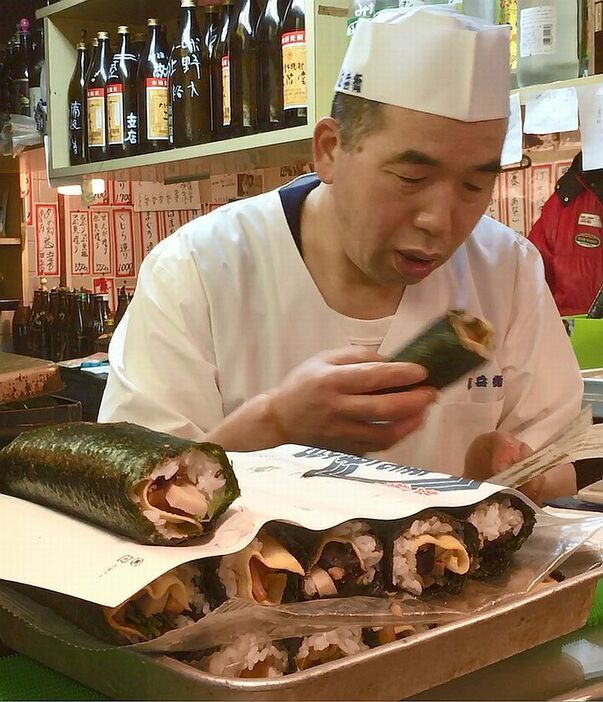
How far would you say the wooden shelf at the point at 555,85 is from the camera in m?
1.67

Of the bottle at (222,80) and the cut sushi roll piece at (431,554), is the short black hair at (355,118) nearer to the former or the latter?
the cut sushi roll piece at (431,554)

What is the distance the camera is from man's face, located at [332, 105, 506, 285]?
122 cm

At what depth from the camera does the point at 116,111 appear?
2.70 meters

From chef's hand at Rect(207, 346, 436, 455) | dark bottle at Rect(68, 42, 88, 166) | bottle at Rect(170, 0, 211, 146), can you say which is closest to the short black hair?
chef's hand at Rect(207, 346, 436, 455)

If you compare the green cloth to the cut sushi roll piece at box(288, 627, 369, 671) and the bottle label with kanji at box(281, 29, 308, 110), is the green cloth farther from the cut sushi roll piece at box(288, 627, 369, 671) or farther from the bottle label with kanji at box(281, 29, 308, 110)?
the bottle label with kanji at box(281, 29, 308, 110)

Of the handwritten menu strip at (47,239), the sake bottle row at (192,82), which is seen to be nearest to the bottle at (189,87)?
the sake bottle row at (192,82)

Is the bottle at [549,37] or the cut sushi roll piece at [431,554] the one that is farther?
the bottle at [549,37]

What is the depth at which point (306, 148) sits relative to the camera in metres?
2.20

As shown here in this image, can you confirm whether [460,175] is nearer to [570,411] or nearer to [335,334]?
[335,334]

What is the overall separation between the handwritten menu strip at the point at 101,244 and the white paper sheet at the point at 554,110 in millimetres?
2755

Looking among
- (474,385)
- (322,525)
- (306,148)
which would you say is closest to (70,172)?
(306,148)

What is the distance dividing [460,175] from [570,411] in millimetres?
486

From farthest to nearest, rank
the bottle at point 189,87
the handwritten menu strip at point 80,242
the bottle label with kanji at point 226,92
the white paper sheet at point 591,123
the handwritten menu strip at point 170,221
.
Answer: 1. the handwritten menu strip at point 80,242
2. the handwritten menu strip at point 170,221
3. the bottle at point 189,87
4. the bottle label with kanji at point 226,92
5. the white paper sheet at point 591,123

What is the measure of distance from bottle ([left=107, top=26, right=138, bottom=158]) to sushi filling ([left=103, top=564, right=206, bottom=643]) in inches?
88.7
